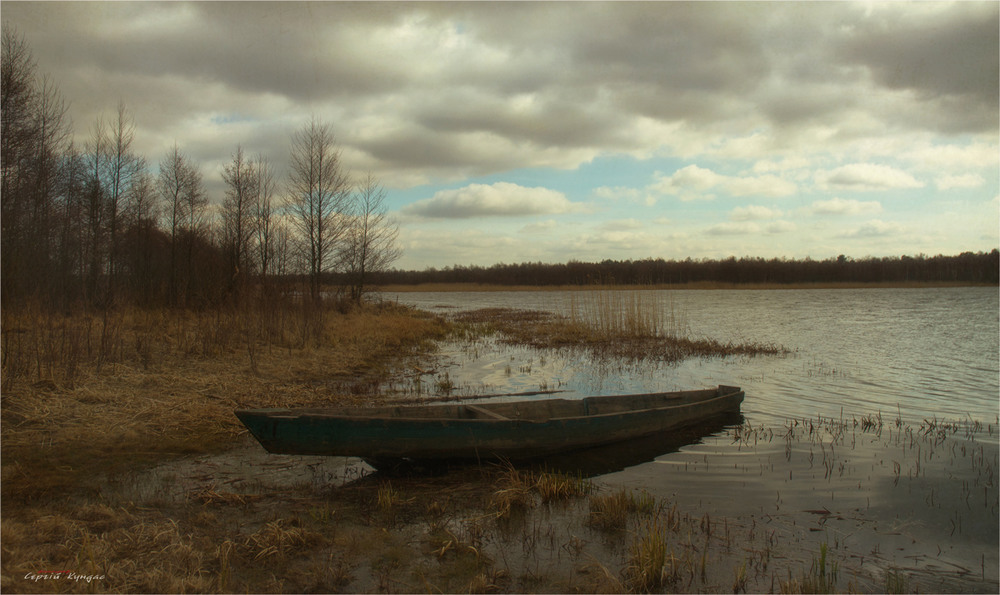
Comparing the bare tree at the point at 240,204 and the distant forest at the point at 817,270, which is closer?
the bare tree at the point at 240,204

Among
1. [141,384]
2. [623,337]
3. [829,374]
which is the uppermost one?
[141,384]

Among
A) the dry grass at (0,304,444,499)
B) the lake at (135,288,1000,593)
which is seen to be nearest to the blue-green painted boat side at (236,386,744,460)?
the lake at (135,288,1000,593)

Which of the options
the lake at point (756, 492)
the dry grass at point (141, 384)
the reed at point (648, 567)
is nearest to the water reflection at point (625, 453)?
the lake at point (756, 492)

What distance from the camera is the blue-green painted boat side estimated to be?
581 centimetres

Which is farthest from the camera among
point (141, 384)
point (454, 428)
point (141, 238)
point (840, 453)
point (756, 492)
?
point (141, 238)

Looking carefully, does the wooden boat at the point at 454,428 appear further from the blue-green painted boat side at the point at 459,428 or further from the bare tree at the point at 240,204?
the bare tree at the point at 240,204

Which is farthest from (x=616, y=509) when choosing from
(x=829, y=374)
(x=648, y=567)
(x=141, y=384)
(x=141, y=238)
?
(x=141, y=238)

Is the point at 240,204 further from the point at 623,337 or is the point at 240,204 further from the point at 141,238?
the point at 623,337

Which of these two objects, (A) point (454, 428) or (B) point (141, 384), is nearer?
(A) point (454, 428)

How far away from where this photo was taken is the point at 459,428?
6.44 meters

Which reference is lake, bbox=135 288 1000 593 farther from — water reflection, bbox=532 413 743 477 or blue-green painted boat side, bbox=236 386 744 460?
blue-green painted boat side, bbox=236 386 744 460

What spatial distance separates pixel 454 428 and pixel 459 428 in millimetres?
62

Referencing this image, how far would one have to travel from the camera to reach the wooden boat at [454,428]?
581cm

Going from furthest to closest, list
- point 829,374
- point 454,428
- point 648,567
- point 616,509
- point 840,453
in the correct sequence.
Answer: point 829,374
point 840,453
point 454,428
point 616,509
point 648,567
